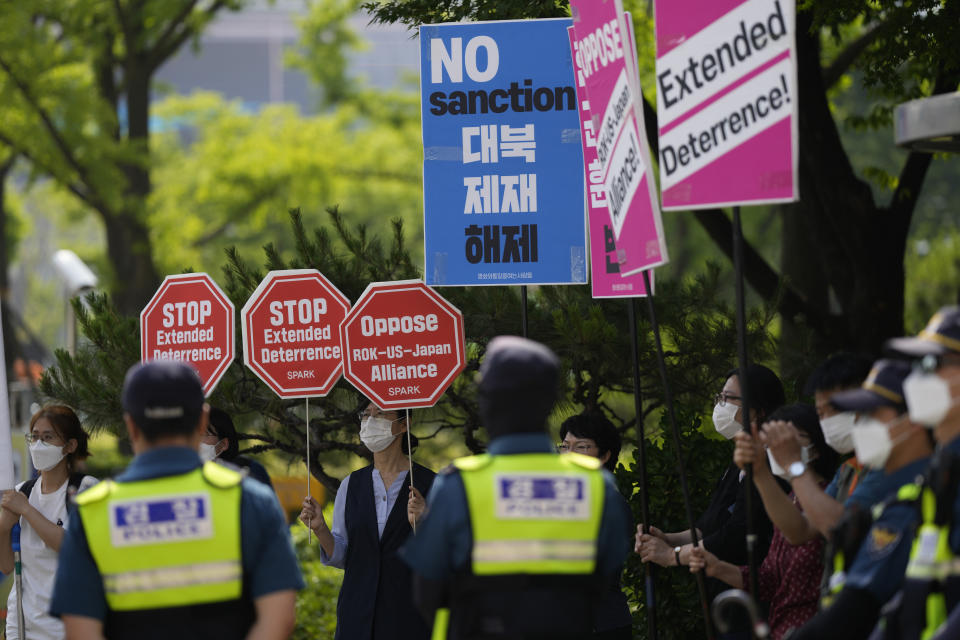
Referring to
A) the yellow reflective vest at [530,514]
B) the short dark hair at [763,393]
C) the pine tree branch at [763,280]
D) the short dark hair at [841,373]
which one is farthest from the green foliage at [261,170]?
the yellow reflective vest at [530,514]

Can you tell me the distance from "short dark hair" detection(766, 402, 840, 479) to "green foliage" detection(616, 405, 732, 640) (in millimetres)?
1770

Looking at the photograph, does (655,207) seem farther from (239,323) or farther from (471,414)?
(239,323)

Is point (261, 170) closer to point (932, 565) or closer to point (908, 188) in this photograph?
point (908, 188)

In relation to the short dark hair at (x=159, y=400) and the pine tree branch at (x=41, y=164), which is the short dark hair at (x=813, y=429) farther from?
the pine tree branch at (x=41, y=164)

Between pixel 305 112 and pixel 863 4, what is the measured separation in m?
77.3

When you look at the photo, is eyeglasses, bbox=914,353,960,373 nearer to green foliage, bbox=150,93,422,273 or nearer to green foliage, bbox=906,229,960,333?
green foliage, bbox=150,93,422,273

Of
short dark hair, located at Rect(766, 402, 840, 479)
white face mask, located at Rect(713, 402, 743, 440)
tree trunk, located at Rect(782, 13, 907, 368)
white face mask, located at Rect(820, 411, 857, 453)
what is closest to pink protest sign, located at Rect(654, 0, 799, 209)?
white face mask, located at Rect(820, 411, 857, 453)

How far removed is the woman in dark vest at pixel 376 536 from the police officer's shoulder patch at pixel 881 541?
2.81m

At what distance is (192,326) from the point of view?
7344 mm

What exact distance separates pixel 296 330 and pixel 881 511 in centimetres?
397

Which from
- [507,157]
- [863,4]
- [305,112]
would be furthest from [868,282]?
[305,112]

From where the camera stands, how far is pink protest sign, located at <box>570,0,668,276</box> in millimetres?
5344

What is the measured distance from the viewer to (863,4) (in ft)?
29.5

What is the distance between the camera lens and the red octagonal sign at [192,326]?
286 inches
